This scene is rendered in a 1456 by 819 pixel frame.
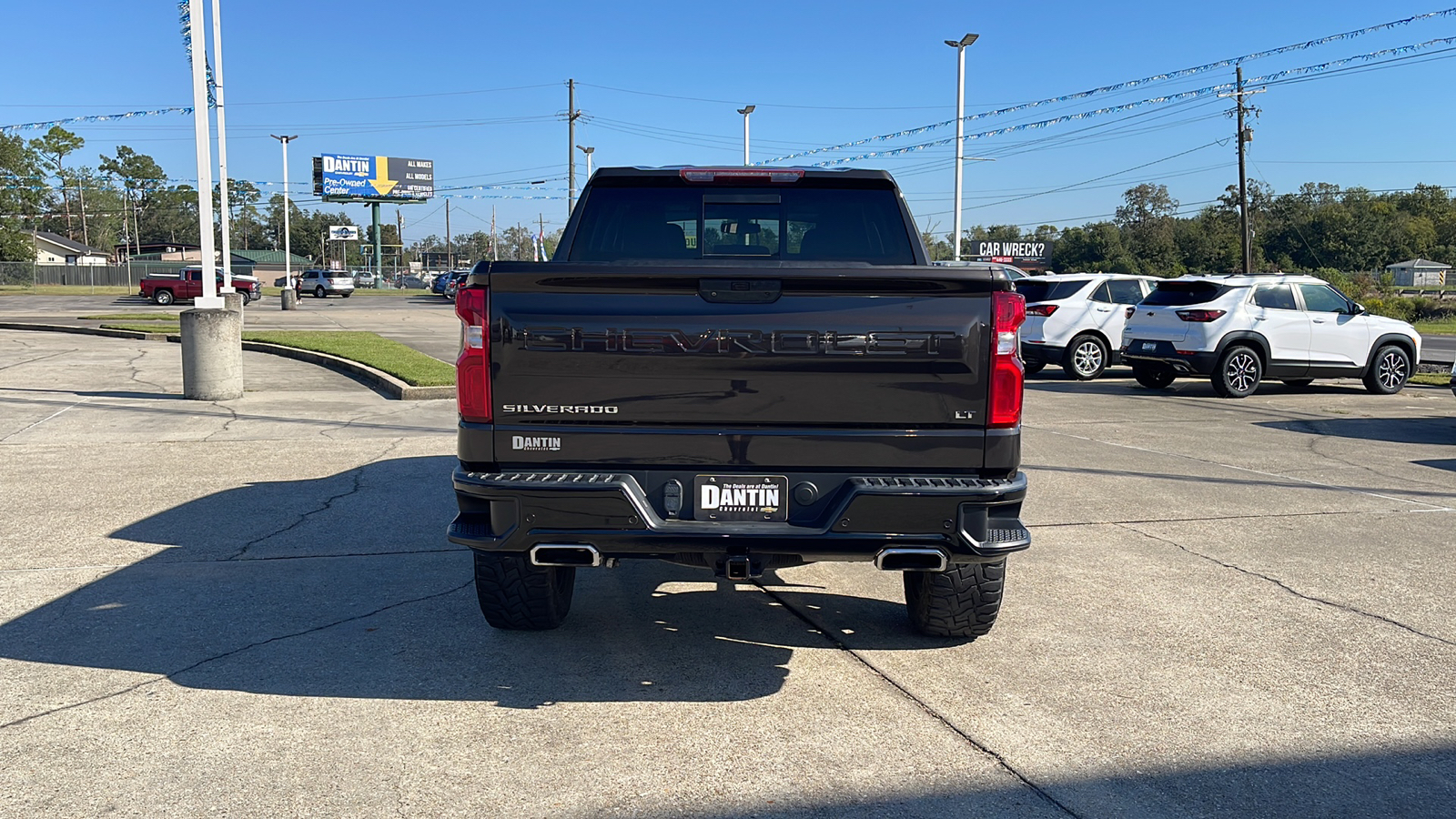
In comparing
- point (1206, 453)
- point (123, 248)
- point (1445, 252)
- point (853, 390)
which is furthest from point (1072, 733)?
point (123, 248)

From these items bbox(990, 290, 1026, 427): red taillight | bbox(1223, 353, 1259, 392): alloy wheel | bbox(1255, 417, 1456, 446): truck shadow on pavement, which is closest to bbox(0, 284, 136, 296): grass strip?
bbox(1223, 353, 1259, 392): alloy wheel

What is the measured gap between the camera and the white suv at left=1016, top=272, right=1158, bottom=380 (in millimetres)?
18781

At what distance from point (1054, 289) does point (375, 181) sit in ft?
279

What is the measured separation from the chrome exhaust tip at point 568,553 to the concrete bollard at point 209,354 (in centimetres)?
1117

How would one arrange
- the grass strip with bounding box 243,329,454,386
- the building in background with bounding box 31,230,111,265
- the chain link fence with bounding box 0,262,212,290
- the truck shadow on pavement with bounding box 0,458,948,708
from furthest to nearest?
the building in background with bounding box 31,230,111,265
the chain link fence with bounding box 0,262,212,290
the grass strip with bounding box 243,329,454,386
the truck shadow on pavement with bounding box 0,458,948,708

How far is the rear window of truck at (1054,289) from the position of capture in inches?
741

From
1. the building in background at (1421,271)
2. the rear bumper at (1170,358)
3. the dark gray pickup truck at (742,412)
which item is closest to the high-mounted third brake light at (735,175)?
the dark gray pickup truck at (742,412)

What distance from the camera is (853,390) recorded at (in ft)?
13.6

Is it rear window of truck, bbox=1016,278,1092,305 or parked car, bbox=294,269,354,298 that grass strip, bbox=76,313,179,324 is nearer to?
Answer: rear window of truck, bbox=1016,278,1092,305

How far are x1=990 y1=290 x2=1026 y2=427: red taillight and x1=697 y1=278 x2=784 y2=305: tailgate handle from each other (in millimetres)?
809

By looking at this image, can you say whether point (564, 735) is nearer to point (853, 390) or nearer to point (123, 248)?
point (853, 390)

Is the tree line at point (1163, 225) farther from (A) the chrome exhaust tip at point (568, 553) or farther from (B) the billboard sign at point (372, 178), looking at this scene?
(A) the chrome exhaust tip at point (568, 553)

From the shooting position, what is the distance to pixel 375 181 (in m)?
94.5

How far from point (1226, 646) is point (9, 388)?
1510cm
